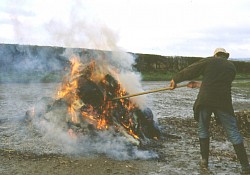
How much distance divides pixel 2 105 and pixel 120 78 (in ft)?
18.7

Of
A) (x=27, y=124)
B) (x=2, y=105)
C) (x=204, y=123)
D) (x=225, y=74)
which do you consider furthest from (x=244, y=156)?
(x=2, y=105)

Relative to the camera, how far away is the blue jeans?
5582 millimetres

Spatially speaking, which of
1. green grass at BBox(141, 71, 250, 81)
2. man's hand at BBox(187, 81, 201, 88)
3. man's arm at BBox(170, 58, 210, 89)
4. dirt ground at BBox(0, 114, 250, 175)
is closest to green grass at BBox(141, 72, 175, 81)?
green grass at BBox(141, 71, 250, 81)

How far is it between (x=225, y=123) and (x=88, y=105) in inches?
124

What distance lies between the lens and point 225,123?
567 cm

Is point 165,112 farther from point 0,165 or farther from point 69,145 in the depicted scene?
point 0,165

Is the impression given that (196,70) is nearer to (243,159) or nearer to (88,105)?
(243,159)

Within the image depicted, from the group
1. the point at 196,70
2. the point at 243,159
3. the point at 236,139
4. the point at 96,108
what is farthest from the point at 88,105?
the point at 243,159

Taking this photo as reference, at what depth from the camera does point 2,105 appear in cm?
1216

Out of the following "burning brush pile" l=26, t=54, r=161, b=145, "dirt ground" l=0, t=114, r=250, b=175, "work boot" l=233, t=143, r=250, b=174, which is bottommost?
"dirt ground" l=0, t=114, r=250, b=175

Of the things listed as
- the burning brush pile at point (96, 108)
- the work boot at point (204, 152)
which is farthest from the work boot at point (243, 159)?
the burning brush pile at point (96, 108)

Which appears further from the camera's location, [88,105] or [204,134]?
[88,105]

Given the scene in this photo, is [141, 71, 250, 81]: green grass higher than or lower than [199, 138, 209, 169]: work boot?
higher

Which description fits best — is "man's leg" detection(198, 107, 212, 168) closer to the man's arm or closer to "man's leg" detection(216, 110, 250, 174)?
"man's leg" detection(216, 110, 250, 174)
